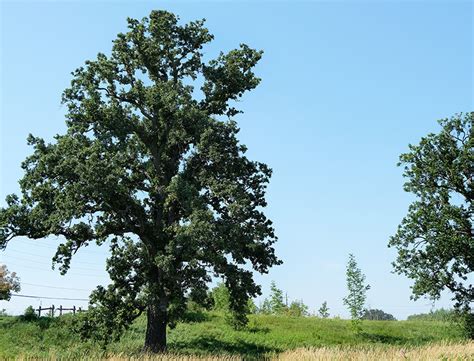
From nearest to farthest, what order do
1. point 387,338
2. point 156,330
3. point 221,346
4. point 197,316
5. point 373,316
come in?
point 156,330 < point 221,346 < point 387,338 < point 197,316 < point 373,316

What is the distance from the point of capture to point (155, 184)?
31375mm

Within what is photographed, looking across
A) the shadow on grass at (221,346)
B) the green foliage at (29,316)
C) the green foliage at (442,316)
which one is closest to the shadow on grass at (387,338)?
the green foliage at (442,316)

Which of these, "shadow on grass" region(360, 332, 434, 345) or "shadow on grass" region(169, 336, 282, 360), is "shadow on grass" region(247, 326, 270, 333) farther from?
"shadow on grass" region(360, 332, 434, 345)

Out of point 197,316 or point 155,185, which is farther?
point 197,316

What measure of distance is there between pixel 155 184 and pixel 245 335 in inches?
738

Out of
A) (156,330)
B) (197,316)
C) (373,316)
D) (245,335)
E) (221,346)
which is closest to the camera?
(156,330)

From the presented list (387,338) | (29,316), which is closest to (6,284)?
(29,316)

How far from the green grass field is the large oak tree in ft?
24.2

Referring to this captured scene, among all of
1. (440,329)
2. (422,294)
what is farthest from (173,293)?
(440,329)

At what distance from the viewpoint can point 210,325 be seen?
4556 cm

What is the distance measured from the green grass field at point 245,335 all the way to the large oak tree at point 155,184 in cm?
736

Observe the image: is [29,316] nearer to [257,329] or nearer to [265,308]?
[257,329]

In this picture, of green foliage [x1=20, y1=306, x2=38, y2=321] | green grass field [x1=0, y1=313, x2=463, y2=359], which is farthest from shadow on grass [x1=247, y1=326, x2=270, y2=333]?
green foliage [x1=20, y1=306, x2=38, y2=321]

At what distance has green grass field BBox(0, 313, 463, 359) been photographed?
37.7m
